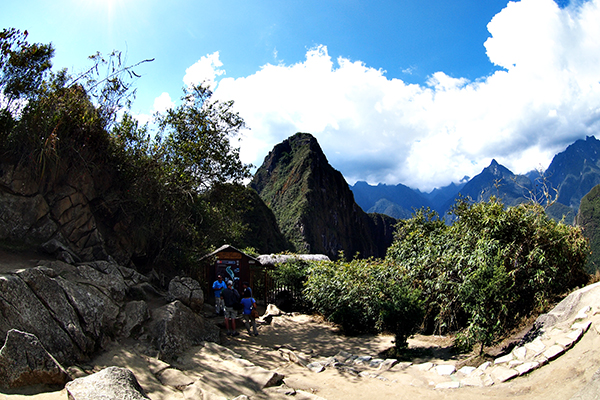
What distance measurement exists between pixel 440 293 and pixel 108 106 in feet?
35.2

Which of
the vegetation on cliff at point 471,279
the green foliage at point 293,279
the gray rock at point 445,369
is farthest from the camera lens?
the green foliage at point 293,279

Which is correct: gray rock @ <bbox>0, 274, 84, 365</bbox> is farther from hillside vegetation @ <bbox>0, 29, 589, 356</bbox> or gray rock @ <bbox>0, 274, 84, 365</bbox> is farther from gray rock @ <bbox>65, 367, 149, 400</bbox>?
hillside vegetation @ <bbox>0, 29, 589, 356</bbox>

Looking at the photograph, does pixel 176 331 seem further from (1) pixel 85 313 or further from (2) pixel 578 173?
(2) pixel 578 173

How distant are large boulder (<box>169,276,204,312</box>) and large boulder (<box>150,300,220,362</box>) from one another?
1.92ft

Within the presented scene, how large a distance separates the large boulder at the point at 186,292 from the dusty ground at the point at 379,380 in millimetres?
1237

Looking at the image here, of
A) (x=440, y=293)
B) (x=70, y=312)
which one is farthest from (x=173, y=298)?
(x=440, y=293)

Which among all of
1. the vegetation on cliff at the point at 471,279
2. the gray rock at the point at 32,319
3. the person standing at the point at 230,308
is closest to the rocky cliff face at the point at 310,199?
the vegetation on cliff at the point at 471,279

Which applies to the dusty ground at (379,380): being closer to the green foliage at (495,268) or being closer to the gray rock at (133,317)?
the gray rock at (133,317)

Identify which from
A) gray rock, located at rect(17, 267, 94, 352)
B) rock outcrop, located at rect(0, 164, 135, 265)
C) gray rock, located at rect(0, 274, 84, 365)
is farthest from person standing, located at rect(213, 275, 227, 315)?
gray rock, located at rect(0, 274, 84, 365)

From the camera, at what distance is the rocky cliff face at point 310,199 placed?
99.8 m

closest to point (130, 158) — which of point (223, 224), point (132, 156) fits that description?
point (132, 156)

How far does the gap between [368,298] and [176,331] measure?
485cm

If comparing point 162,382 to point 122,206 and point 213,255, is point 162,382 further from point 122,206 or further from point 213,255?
point 213,255

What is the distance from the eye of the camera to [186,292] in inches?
351
